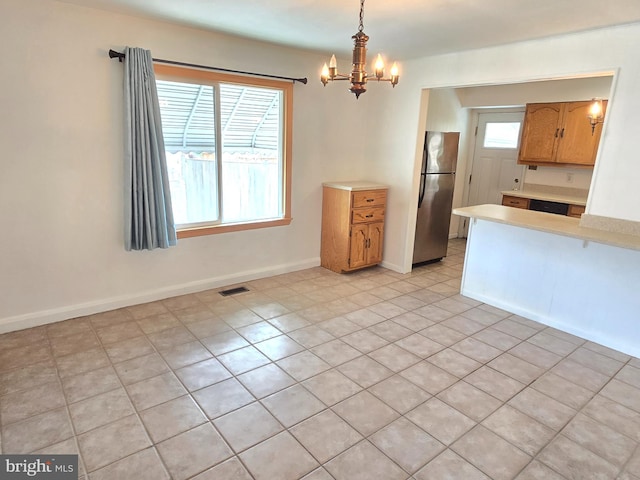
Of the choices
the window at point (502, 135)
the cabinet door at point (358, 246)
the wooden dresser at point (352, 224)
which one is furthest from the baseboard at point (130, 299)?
the window at point (502, 135)

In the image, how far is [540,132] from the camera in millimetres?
5070

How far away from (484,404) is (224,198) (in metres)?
2.97

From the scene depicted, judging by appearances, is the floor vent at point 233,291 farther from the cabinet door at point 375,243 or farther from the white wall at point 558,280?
the white wall at point 558,280

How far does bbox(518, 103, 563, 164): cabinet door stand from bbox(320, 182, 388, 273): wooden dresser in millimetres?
2203

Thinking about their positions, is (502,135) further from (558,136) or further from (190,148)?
(190,148)

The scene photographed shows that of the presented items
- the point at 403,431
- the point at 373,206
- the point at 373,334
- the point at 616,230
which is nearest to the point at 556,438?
the point at 403,431

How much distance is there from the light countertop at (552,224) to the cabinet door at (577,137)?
156 centimetres

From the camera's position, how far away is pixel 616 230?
3023 millimetres

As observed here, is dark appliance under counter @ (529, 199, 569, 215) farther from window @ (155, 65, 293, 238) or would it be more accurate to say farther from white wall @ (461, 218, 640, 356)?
window @ (155, 65, 293, 238)

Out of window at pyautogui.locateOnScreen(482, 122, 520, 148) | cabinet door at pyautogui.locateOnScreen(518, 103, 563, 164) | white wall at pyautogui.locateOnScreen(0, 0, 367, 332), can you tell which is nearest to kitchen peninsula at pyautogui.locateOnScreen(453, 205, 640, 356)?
cabinet door at pyautogui.locateOnScreen(518, 103, 563, 164)

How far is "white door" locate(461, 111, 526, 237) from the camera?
571cm

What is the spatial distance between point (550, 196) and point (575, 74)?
230 cm

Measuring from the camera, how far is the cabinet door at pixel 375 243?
4695mm

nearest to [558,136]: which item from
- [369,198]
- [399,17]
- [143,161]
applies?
[369,198]
